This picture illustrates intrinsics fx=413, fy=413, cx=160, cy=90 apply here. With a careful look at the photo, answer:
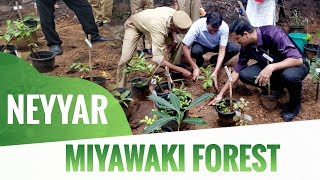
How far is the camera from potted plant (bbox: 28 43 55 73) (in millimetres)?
4898

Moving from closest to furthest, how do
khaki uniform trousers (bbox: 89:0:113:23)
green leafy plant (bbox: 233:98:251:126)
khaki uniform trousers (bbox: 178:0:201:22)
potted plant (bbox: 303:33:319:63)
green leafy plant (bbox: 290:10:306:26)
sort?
green leafy plant (bbox: 233:98:251:126), potted plant (bbox: 303:33:319:63), khaki uniform trousers (bbox: 178:0:201:22), green leafy plant (bbox: 290:10:306:26), khaki uniform trousers (bbox: 89:0:113:23)

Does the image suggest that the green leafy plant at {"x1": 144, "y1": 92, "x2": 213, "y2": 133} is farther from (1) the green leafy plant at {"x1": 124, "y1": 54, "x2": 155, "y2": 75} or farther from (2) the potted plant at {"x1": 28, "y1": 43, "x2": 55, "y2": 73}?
(2) the potted plant at {"x1": 28, "y1": 43, "x2": 55, "y2": 73}

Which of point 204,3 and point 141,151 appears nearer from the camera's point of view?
point 141,151

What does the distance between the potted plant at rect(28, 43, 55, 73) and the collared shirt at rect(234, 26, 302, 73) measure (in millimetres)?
2344

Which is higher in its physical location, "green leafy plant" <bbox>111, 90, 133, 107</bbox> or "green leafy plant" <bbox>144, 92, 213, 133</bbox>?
"green leafy plant" <bbox>144, 92, 213, 133</bbox>

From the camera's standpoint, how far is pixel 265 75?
363 centimetres

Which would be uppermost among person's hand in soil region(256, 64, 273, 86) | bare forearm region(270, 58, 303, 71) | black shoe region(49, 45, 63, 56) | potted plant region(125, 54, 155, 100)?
bare forearm region(270, 58, 303, 71)

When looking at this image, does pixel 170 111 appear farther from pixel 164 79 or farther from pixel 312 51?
pixel 312 51

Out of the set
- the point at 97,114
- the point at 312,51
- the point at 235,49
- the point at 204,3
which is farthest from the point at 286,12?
the point at 97,114

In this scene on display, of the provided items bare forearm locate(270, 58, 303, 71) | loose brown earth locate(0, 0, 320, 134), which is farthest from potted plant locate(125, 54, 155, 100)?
bare forearm locate(270, 58, 303, 71)

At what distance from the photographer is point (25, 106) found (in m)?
3.24

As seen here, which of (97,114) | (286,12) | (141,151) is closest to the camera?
(141,151)

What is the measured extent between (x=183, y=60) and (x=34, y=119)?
85.3 inches

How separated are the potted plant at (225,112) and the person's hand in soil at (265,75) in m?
0.31
